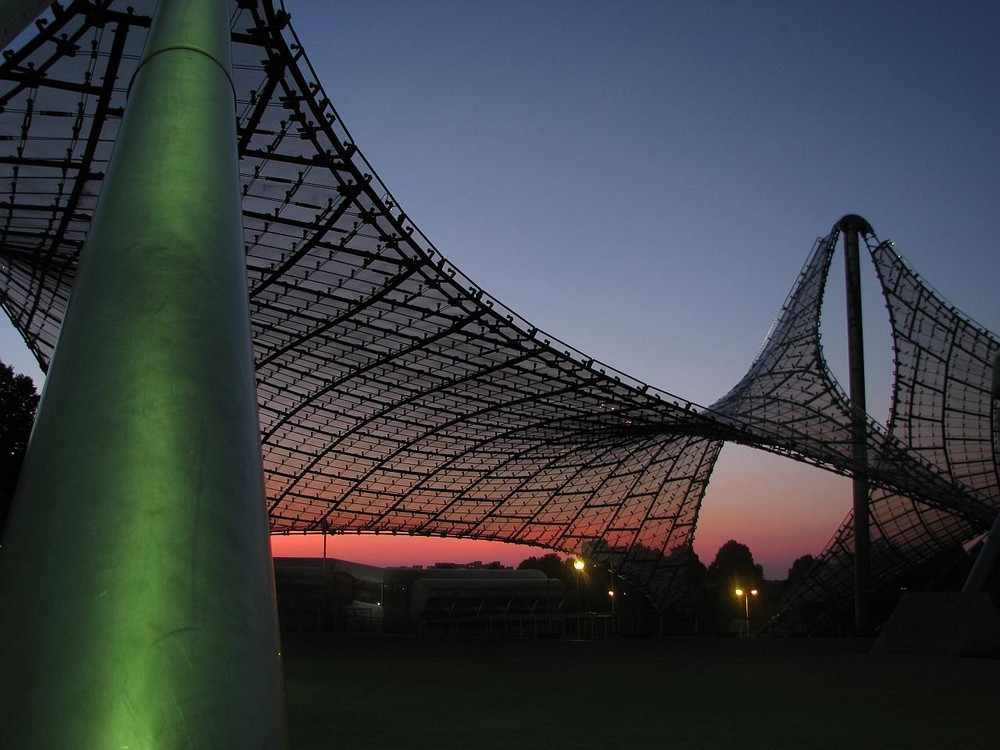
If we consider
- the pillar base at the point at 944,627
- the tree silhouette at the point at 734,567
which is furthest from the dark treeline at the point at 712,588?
the pillar base at the point at 944,627

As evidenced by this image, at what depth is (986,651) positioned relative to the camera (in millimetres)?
27391

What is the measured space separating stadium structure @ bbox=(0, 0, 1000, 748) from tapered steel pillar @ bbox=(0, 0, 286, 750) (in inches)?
6.0

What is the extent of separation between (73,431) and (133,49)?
2333cm

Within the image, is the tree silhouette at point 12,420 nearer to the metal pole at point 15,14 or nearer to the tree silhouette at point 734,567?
the metal pole at point 15,14

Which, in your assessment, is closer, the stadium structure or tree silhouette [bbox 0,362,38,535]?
the stadium structure

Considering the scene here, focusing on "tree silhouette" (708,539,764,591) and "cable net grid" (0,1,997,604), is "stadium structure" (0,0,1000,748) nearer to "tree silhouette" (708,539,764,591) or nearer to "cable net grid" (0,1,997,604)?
"cable net grid" (0,1,997,604)

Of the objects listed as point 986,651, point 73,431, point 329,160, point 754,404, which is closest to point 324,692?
point 73,431

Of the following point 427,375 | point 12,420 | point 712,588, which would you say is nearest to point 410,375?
point 427,375

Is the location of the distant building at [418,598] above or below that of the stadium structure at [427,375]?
below

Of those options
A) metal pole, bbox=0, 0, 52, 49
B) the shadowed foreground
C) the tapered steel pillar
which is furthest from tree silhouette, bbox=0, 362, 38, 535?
the tapered steel pillar

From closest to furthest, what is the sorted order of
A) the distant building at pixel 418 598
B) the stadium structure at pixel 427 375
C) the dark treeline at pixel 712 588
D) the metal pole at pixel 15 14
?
the metal pole at pixel 15 14 → the stadium structure at pixel 427 375 → the distant building at pixel 418 598 → the dark treeline at pixel 712 588

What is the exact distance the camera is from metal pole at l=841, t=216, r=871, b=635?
172 feet

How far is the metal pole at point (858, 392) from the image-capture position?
5231 centimetres

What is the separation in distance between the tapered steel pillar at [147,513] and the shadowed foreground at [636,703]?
7.36 metres
